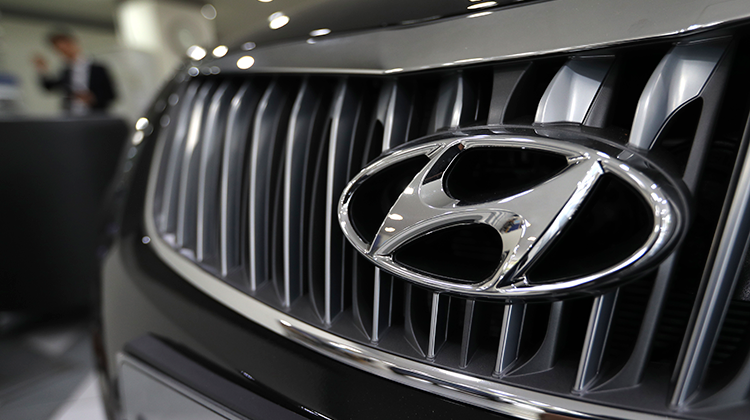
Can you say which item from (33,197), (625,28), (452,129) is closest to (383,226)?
(452,129)

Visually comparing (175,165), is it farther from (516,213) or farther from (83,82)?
(83,82)

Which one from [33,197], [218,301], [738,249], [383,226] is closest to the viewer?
[738,249]

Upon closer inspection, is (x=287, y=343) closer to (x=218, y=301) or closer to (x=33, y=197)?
(x=218, y=301)

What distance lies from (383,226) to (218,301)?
0.97ft

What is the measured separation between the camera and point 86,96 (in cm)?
434

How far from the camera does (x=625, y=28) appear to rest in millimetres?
354

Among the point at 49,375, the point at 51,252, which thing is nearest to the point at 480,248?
the point at 49,375

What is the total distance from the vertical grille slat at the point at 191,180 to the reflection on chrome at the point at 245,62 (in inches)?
3.7

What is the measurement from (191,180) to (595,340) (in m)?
0.60

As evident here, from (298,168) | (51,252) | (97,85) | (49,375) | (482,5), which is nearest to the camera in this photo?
(482,5)

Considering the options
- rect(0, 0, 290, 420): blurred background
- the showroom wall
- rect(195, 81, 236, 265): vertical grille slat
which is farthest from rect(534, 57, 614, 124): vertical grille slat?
the showroom wall

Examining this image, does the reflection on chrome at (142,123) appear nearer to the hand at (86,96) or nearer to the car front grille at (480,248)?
the car front grille at (480,248)

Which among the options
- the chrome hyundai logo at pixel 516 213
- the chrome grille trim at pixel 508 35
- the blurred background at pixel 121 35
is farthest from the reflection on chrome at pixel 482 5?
the blurred background at pixel 121 35

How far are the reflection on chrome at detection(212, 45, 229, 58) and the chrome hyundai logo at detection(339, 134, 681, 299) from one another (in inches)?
14.1
